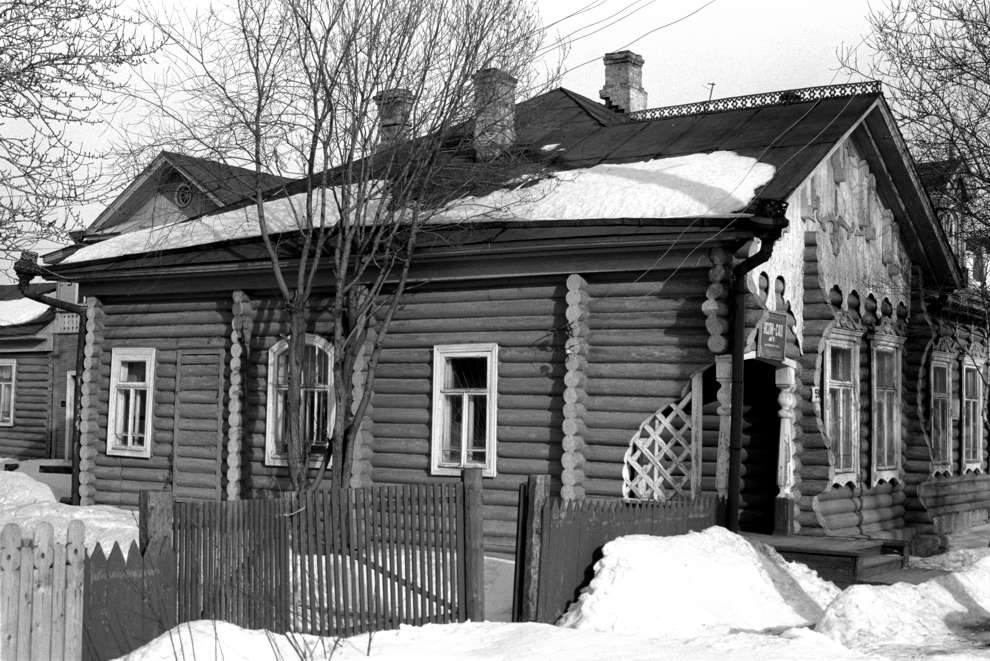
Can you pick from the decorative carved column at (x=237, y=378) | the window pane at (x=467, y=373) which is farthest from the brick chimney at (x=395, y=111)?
the decorative carved column at (x=237, y=378)

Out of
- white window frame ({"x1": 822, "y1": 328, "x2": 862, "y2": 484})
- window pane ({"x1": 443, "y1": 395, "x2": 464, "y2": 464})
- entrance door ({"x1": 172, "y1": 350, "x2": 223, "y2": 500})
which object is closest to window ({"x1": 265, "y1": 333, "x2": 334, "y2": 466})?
entrance door ({"x1": 172, "y1": 350, "x2": 223, "y2": 500})

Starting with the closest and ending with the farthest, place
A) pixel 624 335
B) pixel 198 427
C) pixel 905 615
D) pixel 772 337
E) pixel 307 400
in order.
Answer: pixel 905 615, pixel 772 337, pixel 624 335, pixel 307 400, pixel 198 427

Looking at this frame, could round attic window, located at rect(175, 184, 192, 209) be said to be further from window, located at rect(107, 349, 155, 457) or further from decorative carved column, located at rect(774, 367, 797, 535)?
decorative carved column, located at rect(774, 367, 797, 535)

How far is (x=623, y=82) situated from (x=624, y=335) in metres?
10.3

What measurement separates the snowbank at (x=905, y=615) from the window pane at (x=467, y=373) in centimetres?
596

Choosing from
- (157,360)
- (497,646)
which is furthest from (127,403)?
(497,646)

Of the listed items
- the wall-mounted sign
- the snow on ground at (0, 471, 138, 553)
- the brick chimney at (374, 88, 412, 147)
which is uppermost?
the brick chimney at (374, 88, 412, 147)

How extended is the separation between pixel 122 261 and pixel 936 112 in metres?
11.4

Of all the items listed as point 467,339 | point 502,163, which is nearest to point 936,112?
point 502,163

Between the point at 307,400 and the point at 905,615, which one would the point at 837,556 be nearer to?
the point at 905,615

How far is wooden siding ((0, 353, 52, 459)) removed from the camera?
108 ft

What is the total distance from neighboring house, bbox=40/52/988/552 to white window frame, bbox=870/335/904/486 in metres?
0.04

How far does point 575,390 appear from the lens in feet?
45.2

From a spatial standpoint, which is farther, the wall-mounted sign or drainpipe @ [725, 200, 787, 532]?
the wall-mounted sign
